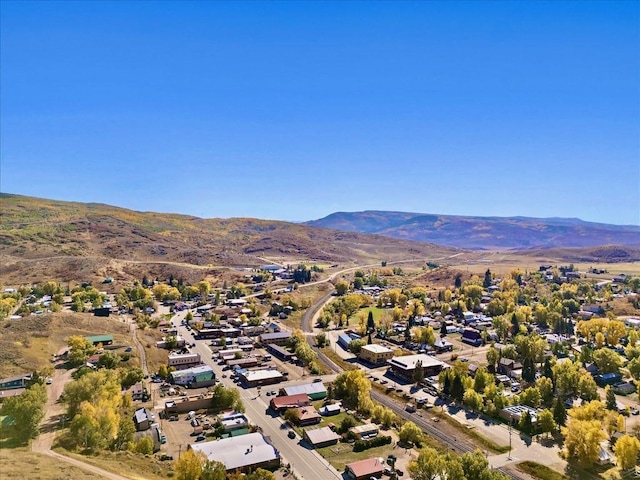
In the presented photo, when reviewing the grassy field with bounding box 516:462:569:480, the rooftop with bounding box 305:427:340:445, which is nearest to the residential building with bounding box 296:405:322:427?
the rooftop with bounding box 305:427:340:445

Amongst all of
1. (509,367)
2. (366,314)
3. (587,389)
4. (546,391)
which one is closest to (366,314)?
(366,314)

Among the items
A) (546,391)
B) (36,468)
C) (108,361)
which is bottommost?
(546,391)

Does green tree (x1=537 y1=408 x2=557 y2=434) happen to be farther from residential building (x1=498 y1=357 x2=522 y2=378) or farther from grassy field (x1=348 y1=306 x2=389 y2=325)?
grassy field (x1=348 y1=306 x2=389 y2=325)

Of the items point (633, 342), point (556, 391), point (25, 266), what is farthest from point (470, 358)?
point (25, 266)

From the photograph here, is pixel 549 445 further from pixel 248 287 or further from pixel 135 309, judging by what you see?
pixel 248 287

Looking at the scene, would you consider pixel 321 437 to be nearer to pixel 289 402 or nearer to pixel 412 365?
pixel 289 402

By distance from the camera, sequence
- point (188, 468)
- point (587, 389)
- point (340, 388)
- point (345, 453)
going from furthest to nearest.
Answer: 1. point (340, 388)
2. point (587, 389)
3. point (345, 453)
4. point (188, 468)
